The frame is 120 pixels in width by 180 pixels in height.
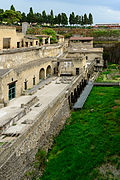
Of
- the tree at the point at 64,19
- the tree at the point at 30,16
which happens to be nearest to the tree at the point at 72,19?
the tree at the point at 64,19

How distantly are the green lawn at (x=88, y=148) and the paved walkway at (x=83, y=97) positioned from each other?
918 mm

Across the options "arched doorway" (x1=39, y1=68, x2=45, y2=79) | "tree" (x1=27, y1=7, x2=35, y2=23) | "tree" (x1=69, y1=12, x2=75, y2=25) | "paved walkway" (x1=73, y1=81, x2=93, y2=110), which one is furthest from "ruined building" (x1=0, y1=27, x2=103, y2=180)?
"tree" (x1=69, y1=12, x2=75, y2=25)

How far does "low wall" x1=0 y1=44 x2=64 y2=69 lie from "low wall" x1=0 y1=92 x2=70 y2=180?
8.32 meters

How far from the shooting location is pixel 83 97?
1163 inches

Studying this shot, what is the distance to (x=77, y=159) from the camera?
15.1 metres

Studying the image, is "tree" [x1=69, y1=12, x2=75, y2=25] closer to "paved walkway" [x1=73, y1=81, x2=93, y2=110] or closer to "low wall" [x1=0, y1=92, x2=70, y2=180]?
"paved walkway" [x1=73, y1=81, x2=93, y2=110]

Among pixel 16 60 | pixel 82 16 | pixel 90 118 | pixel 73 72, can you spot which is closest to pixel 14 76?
pixel 16 60

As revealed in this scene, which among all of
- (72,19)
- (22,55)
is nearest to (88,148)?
(22,55)

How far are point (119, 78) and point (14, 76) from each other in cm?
2553

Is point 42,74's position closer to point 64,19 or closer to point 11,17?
point 11,17

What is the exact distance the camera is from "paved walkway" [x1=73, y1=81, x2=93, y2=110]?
2569 centimetres

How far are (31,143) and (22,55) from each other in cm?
1738

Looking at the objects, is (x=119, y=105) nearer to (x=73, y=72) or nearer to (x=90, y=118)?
(x=90, y=118)

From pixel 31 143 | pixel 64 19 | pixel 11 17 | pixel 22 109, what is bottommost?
pixel 31 143
